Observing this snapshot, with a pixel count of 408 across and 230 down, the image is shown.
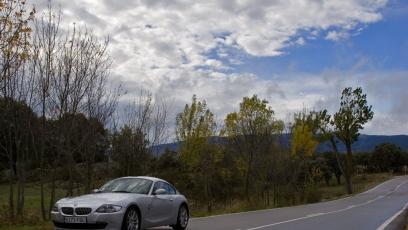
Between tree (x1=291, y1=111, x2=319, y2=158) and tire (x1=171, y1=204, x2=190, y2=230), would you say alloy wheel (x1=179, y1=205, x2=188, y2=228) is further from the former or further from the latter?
tree (x1=291, y1=111, x2=319, y2=158)

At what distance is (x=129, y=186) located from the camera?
12656mm

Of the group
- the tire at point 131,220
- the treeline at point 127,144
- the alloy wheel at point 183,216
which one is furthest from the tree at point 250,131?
the tire at point 131,220

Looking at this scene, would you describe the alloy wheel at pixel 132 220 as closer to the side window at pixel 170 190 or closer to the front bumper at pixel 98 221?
the front bumper at pixel 98 221

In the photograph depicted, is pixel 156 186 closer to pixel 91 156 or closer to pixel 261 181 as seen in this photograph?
pixel 91 156

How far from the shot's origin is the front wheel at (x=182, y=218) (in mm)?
13781

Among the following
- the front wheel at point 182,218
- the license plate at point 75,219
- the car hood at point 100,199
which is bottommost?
the front wheel at point 182,218

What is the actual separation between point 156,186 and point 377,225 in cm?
808

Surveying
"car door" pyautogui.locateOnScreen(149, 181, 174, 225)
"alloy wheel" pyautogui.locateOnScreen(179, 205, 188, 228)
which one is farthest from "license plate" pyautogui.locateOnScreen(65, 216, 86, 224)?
"alloy wheel" pyautogui.locateOnScreen(179, 205, 188, 228)

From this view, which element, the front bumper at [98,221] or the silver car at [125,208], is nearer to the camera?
the front bumper at [98,221]

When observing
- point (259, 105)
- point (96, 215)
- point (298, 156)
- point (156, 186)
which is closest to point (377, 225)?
point (156, 186)

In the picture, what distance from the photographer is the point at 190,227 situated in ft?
48.3

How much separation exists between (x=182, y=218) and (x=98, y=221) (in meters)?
3.56

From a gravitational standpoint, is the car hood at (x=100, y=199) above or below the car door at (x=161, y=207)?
above

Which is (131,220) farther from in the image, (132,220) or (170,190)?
(170,190)
